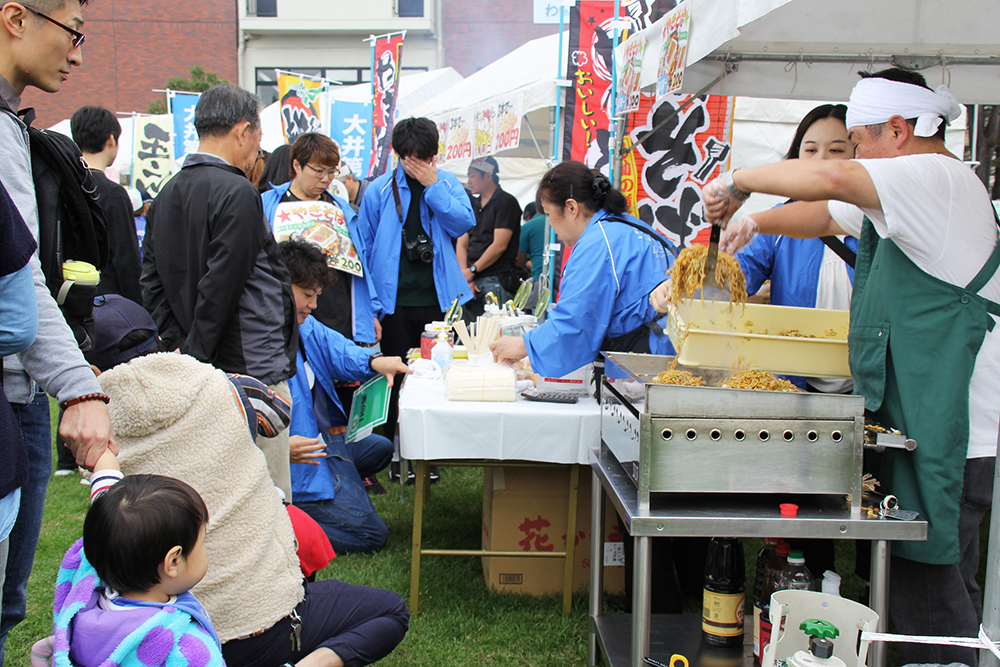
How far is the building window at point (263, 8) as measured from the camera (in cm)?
2436

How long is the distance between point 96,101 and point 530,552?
2742 centimetres

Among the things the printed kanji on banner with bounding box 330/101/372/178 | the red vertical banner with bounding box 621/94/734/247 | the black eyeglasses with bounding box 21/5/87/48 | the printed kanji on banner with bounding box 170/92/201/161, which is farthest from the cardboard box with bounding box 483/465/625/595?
the printed kanji on banner with bounding box 170/92/201/161

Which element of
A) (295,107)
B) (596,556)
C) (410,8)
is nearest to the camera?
(596,556)

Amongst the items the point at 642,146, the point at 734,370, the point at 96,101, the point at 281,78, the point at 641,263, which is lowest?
the point at 734,370

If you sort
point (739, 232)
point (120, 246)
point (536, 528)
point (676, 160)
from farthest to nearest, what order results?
point (676, 160) → point (120, 246) → point (536, 528) → point (739, 232)

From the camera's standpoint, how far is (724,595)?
7.32 ft

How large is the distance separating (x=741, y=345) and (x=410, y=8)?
82.0 ft

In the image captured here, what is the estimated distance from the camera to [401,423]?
3006 millimetres

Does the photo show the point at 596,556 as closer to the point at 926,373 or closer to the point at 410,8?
the point at 926,373

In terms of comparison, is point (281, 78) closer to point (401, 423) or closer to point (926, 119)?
point (401, 423)

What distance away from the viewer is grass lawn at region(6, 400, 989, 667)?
9.46 feet

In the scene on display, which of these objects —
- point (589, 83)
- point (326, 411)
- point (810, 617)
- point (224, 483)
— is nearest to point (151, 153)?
point (589, 83)

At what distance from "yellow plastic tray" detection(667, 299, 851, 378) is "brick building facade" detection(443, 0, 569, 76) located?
24.2 m

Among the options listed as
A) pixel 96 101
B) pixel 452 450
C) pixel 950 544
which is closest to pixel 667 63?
pixel 452 450
